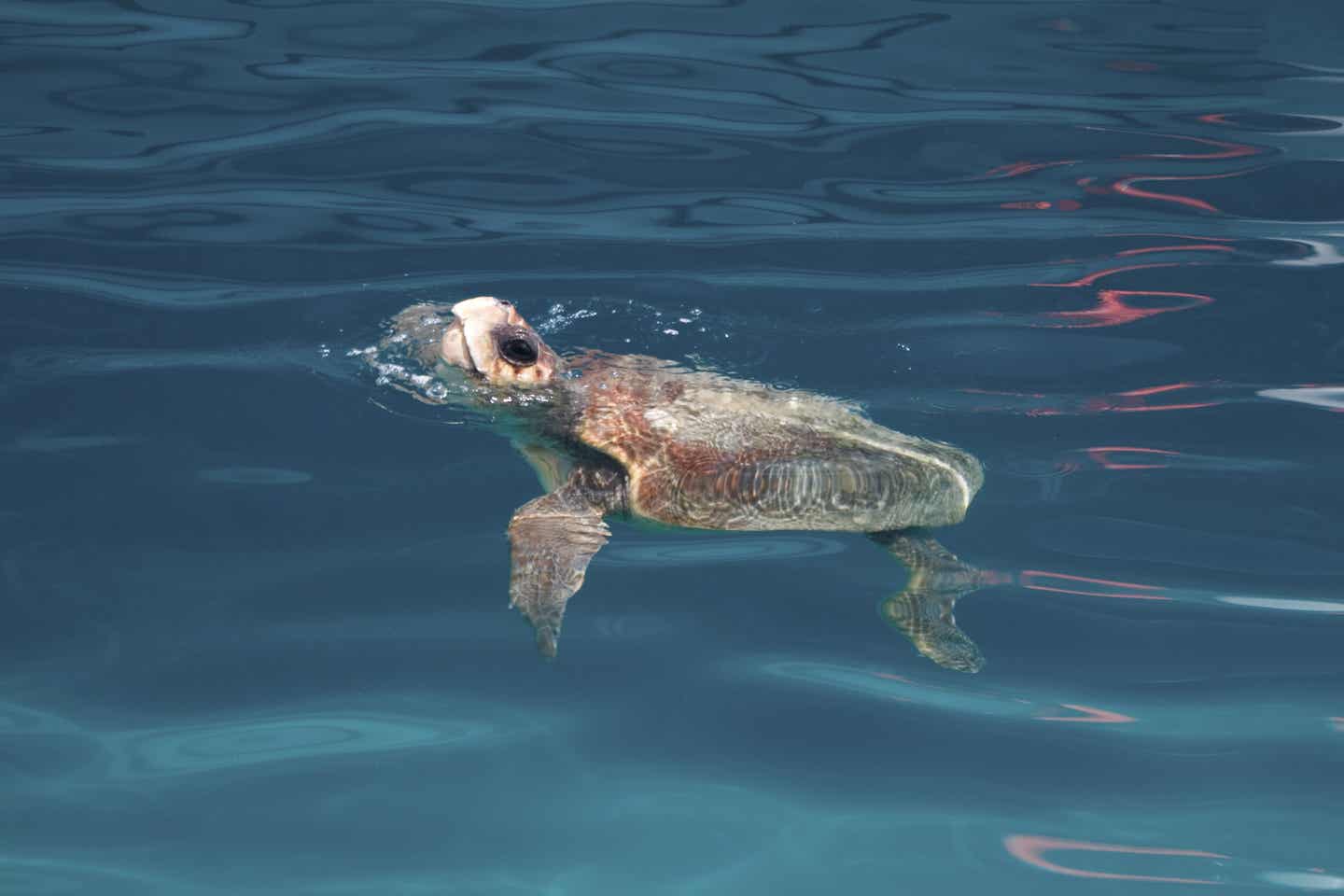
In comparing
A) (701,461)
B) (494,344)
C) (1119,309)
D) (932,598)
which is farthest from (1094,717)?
(494,344)

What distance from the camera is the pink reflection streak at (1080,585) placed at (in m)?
4.39

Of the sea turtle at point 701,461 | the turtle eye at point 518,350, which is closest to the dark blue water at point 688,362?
the sea turtle at point 701,461

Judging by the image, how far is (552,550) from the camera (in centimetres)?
409

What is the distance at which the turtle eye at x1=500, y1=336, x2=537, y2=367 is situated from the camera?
4.61m

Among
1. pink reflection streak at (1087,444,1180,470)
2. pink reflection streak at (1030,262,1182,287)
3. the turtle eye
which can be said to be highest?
pink reflection streak at (1030,262,1182,287)

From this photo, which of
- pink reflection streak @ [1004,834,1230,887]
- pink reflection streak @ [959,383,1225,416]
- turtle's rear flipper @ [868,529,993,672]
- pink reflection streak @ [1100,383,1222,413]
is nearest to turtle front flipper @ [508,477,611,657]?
turtle's rear flipper @ [868,529,993,672]

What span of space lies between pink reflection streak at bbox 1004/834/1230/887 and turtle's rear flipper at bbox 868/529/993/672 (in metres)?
0.66

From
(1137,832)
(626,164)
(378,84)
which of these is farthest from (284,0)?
(1137,832)

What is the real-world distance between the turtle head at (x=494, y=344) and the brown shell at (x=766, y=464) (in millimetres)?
259

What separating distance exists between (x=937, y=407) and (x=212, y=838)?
3484 millimetres

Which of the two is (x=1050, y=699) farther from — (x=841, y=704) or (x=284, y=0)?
(x=284, y=0)

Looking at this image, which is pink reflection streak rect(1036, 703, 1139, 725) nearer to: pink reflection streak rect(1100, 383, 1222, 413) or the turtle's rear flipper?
the turtle's rear flipper

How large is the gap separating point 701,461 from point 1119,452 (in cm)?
197

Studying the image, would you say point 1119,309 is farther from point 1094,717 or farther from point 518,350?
point 518,350
